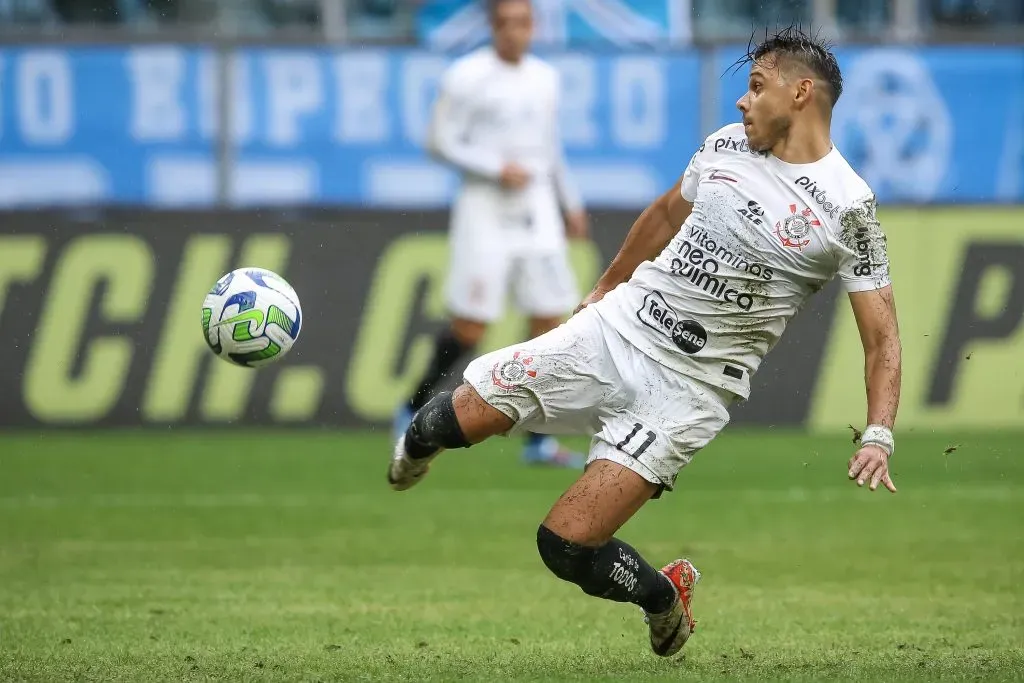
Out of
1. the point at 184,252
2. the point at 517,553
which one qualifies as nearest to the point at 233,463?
the point at 184,252

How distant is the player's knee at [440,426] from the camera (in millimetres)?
6176

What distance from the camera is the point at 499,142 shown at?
12.1 m

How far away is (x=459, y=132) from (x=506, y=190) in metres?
0.49

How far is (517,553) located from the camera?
342 inches

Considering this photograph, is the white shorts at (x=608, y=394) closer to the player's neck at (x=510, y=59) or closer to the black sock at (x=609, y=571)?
the black sock at (x=609, y=571)

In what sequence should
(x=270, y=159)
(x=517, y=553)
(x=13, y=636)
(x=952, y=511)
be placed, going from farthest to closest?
(x=270, y=159) → (x=952, y=511) → (x=517, y=553) → (x=13, y=636)

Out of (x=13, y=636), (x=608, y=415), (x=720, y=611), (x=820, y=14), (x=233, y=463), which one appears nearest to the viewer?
(x=608, y=415)

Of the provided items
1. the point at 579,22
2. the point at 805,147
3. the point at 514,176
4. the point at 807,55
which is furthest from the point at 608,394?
the point at 579,22

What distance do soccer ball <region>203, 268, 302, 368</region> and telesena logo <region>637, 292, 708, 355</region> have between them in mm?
1489

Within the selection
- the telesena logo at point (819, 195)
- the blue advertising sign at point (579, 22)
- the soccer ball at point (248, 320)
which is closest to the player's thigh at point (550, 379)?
the telesena logo at point (819, 195)

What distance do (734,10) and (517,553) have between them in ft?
33.4

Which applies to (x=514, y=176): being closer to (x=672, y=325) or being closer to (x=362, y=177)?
(x=362, y=177)

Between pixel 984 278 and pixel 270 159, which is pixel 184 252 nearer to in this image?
pixel 270 159

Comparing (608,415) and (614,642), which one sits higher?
(608,415)
